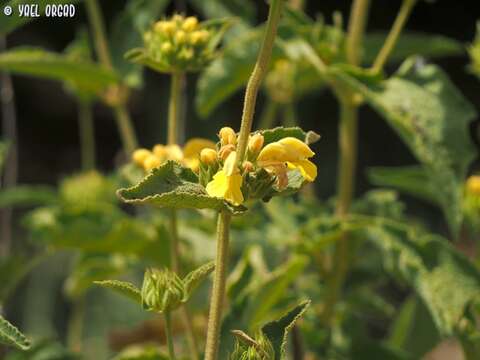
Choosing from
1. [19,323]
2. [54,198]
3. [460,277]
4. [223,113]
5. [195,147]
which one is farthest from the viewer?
[223,113]

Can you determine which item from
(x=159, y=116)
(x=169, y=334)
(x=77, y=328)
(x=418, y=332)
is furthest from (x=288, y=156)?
(x=159, y=116)

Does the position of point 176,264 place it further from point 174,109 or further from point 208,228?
point 208,228

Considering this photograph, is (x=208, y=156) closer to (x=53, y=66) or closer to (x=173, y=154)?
(x=173, y=154)

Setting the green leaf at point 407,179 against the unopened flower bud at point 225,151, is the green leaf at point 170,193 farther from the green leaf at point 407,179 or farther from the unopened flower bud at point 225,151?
the green leaf at point 407,179

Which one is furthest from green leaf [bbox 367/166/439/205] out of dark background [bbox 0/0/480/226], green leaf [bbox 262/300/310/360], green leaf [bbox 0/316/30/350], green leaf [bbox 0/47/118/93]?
dark background [bbox 0/0/480/226]

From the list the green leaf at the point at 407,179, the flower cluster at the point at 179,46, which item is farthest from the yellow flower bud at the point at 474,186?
the flower cluster at the point at 179,46

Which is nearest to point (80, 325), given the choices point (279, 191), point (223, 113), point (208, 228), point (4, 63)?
point (208, 228)
